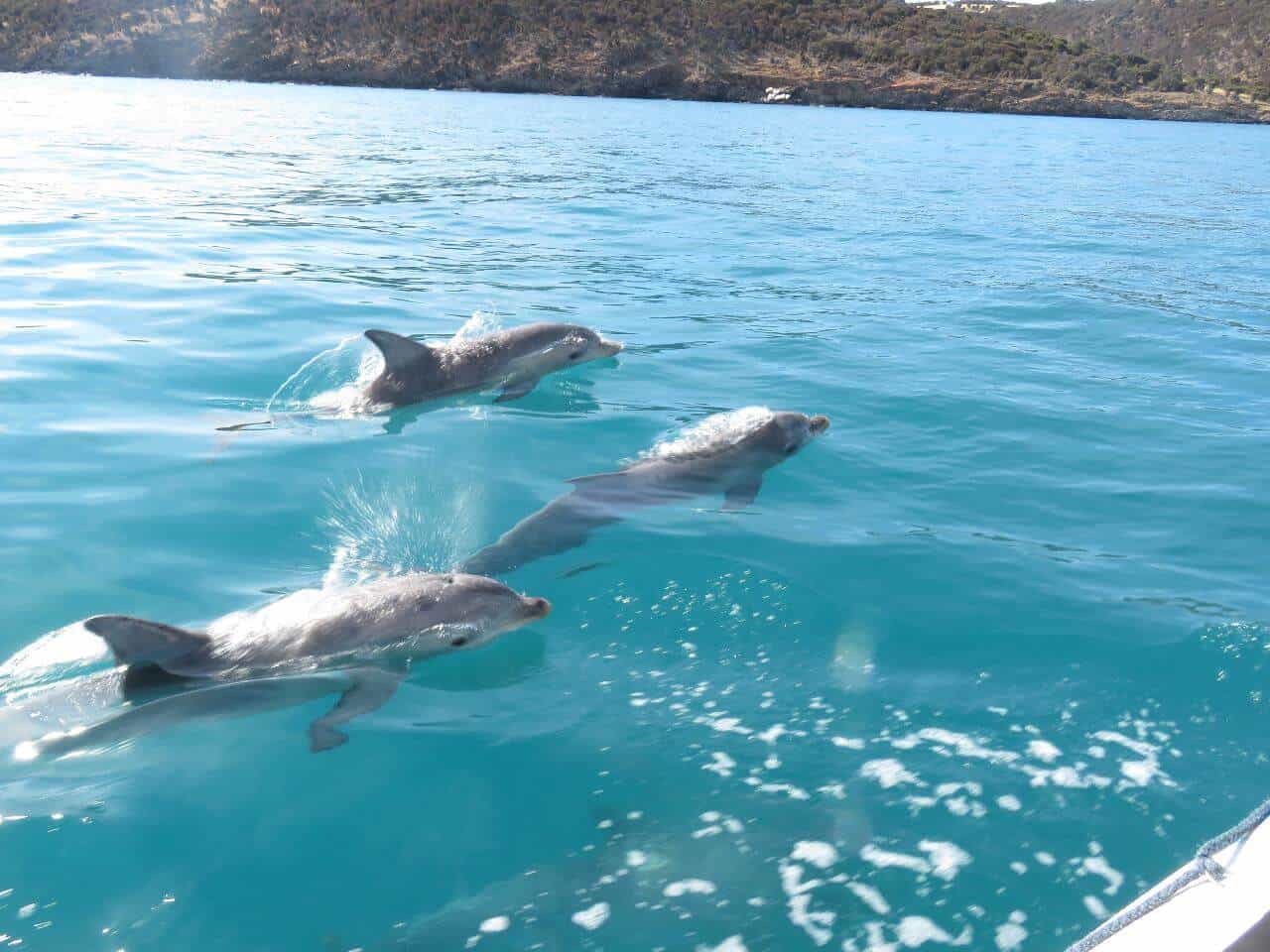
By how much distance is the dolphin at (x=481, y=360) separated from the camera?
927 centimetres

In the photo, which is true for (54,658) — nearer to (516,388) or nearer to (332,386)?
(332,386)

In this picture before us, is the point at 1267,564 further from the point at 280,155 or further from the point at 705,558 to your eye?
the point at 280,155

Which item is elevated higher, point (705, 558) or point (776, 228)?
point (776, 228)

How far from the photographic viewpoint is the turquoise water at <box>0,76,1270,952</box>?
382 cm

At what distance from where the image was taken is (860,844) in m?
4.00

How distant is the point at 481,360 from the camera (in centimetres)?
984

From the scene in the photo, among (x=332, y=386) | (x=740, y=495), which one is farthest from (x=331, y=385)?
(x=740, y=495)

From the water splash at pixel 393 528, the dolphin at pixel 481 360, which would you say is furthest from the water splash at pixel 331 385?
the water splash at pixel 393 528

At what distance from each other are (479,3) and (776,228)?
86.6 metres

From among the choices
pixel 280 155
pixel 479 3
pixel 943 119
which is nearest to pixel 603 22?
pixel 479 3

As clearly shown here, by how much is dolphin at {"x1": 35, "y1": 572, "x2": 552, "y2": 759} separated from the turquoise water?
109 millimetres

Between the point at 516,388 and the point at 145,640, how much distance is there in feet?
18.0

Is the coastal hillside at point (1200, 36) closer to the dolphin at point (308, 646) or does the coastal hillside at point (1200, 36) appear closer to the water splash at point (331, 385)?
the water splash at point (331, 385)

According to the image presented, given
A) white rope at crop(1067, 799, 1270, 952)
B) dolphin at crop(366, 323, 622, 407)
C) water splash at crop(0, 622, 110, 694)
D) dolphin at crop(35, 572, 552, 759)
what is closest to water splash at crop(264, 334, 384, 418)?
dolphin at crop(366, 323, 622, 407)
